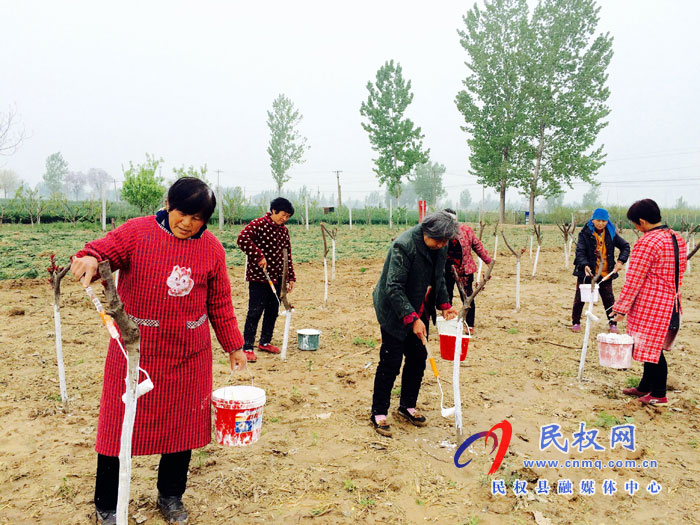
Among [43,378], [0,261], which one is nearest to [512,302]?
[43,378]

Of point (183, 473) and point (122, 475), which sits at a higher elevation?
point (122, 475)

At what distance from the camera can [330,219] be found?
31.9 metres

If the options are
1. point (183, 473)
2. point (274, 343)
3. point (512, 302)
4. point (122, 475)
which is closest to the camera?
point (122, 475)

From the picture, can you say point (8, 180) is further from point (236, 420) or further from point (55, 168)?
point (236, 420)

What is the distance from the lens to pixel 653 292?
3848mm

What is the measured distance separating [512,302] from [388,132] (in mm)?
23829

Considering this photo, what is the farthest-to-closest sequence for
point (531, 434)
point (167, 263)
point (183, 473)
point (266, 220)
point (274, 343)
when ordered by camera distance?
point (274, 343), point (266, 220), point (531, 434), point (183, 473), point (167, 263)

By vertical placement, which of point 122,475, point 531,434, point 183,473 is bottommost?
point 531,434

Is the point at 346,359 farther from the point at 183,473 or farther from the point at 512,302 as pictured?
the point at 512,302

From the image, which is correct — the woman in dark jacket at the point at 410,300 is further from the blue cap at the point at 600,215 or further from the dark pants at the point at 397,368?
the blue cap at the point at 600,215

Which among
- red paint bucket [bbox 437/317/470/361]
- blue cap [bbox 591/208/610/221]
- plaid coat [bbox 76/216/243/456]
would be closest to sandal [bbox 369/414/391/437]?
red paint bucket [bbox 437/317/470/361]

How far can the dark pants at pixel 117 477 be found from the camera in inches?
86.5

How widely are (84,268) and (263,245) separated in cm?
327

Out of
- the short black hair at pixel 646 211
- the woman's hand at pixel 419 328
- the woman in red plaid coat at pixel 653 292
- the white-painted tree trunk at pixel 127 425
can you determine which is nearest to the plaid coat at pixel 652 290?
the woman in red plaid coat at pixel 653 292
